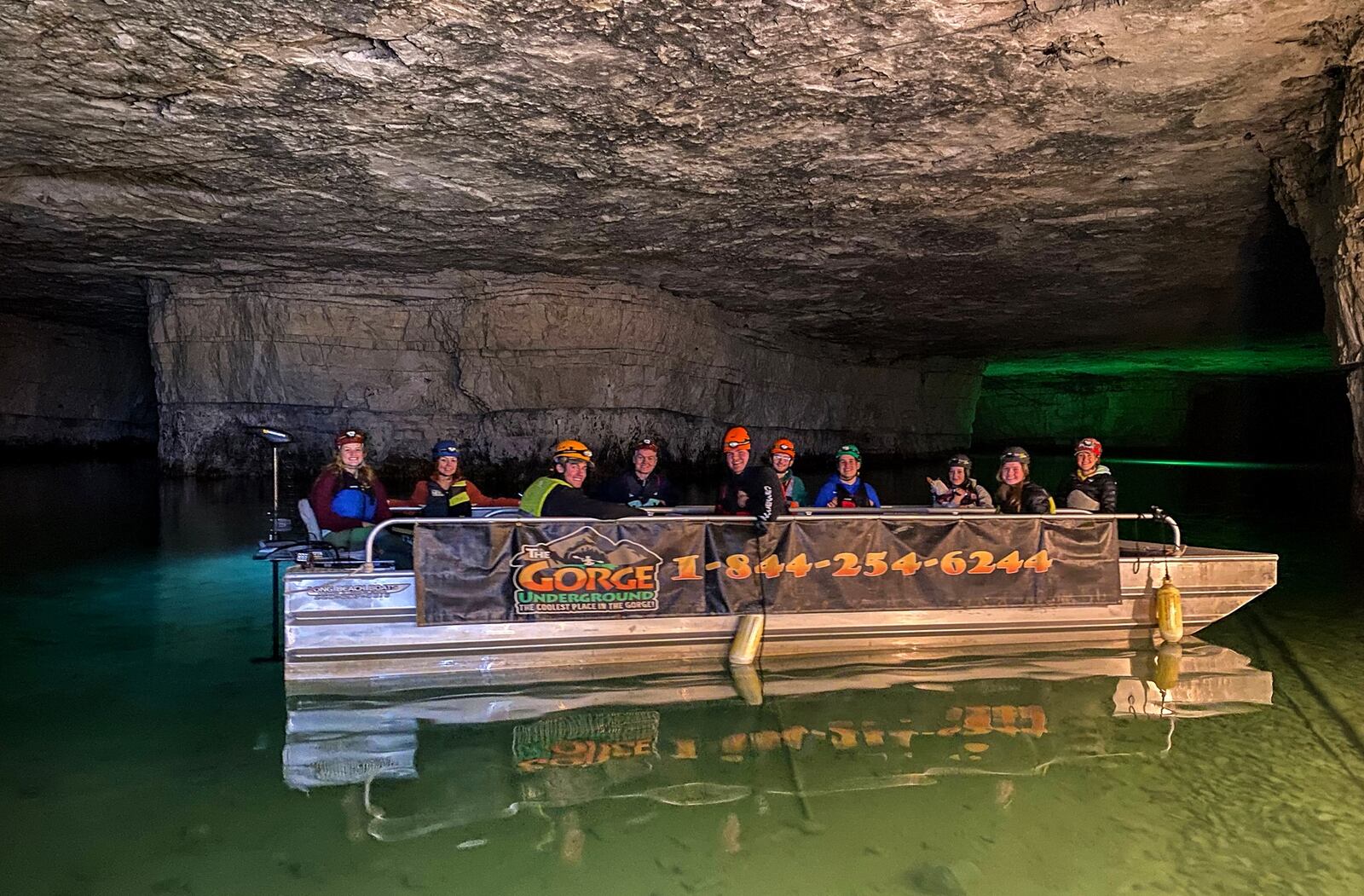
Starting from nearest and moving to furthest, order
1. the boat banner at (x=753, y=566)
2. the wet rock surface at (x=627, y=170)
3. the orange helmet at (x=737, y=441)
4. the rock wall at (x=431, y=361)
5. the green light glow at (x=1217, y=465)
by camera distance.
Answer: the boat banner at (x=753, y=566) < the wet rock surface at (x=627, y=170) < the orange helmet at (x=737, y=441) < the rock wall at (x=431, y=361) < the green light glow at (x=1217, y=465)

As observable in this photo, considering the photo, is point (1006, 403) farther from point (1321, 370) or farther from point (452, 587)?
point (452, 587)

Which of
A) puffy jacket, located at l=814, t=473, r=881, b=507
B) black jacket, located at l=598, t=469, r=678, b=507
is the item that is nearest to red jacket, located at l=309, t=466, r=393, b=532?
black jacket, located at l=598, t=469, r=678, b=507

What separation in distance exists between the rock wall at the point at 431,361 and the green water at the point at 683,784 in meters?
11.3

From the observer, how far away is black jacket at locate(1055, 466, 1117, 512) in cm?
796

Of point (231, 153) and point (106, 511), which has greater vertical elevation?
point (231, 153)

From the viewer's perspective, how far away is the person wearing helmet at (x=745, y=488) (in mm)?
6801

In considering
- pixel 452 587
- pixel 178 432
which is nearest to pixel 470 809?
pixel 452 587

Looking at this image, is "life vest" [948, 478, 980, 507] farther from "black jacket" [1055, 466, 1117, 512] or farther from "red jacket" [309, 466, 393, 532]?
"red jacket" [309, 466, 393, 532]

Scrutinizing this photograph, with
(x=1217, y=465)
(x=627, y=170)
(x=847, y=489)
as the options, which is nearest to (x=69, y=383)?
(x=627, y=170)

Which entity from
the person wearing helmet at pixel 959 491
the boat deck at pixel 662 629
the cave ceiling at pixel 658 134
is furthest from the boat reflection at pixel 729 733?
the cave ceiling at pixel 658 134

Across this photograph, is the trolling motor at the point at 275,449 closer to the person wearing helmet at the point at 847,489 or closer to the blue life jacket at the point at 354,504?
the blue life jacket at the point at 354,504

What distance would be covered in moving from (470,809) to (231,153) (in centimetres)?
855

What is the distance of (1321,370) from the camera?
104ft

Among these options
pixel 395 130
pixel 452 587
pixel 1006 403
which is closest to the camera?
pixel 452 587
